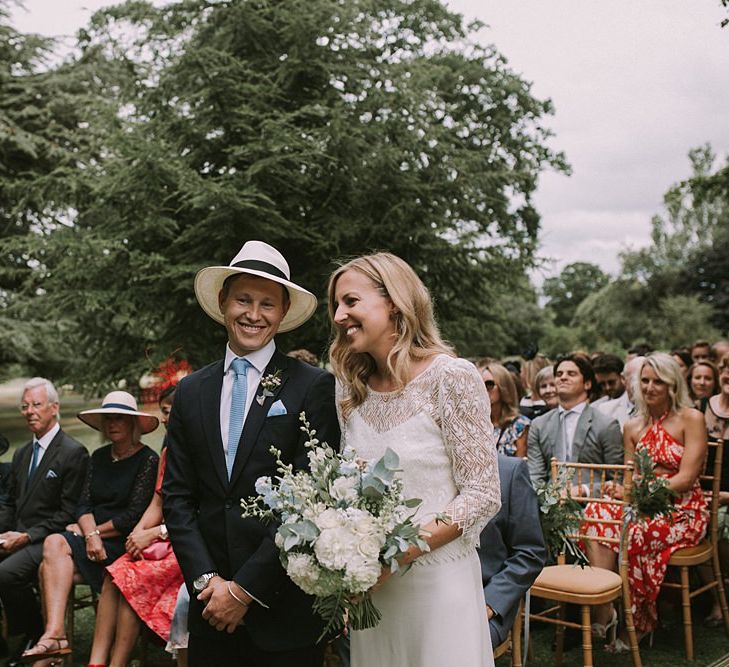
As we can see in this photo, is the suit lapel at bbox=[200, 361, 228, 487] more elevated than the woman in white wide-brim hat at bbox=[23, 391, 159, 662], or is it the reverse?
the suit lapel at bbox=[200, 361, 228, 487]

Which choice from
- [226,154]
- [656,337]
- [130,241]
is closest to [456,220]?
[226,154]

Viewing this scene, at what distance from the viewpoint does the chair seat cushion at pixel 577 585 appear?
463 cm

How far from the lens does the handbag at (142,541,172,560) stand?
200 inches

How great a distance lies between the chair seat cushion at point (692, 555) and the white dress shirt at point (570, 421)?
39.4 inches

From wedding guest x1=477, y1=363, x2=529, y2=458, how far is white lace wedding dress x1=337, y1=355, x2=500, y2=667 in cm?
259

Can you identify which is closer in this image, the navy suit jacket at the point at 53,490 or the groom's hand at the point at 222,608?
the groom's hand at the point at 222,608

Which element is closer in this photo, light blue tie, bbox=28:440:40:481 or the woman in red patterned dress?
the woman in red patterned dress

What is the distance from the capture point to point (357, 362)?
9.02 feet

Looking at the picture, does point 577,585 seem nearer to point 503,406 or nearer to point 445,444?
point 503,406

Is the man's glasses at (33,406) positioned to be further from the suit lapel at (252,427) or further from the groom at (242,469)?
the suit lapel at (252,427)

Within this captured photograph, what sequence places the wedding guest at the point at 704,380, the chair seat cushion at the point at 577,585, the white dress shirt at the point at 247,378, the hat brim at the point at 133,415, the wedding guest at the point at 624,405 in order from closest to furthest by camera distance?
1. the white dress shirt at the point at 247,378
2. the chair seat cushion at the point at 577,585
3. the hat brim at the point at 133,415
4. the wedding guest at the point at 624,405
5. the wedding guest at the point at 704,380

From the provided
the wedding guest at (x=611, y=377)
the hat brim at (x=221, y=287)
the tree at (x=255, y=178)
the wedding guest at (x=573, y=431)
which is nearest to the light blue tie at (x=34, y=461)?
the hat brim at (x=221, y=287)

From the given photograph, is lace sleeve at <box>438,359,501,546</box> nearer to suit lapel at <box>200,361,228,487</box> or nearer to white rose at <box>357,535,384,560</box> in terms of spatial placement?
white rose at <box>357,535,384,560</box>

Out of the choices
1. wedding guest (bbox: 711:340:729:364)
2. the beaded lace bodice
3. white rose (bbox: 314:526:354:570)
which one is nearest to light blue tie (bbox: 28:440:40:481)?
the beaded lace bodice
